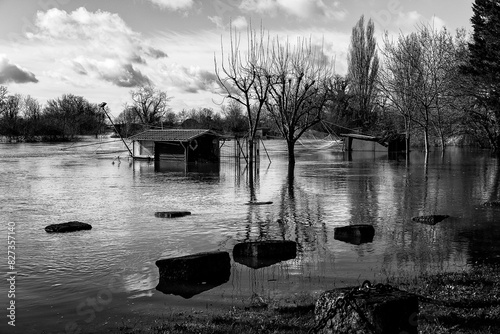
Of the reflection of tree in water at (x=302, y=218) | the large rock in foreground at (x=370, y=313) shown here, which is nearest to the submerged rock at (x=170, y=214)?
Answer: the reflection of tree in water at (x=302, y=218)

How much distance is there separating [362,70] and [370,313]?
70.7m

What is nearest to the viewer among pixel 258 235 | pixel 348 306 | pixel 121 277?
pixel 348 306

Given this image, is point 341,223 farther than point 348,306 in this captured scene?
Yes

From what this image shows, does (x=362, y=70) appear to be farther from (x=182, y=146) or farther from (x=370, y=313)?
(x=370, y=313)

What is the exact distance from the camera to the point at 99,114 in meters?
119

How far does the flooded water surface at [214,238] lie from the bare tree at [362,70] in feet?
164

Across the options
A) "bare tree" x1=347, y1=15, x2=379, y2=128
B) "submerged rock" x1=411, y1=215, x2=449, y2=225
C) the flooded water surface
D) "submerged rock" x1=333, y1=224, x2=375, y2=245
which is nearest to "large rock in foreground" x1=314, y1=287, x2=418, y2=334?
the flooded water surface

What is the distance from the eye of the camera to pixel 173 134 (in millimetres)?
37750

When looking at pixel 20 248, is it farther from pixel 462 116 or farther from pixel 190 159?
pixel 462 116

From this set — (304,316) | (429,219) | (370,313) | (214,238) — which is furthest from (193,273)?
(429,219)

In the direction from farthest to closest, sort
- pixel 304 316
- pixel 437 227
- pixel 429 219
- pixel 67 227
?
1. pixel 429 219
2. pixel 437 227
3. pixel 67 227
4. pixel 304 316

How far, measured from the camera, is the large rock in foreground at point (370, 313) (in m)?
4.53

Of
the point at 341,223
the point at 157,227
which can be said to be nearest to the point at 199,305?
the point at 157,227

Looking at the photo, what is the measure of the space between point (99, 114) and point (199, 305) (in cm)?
11822
